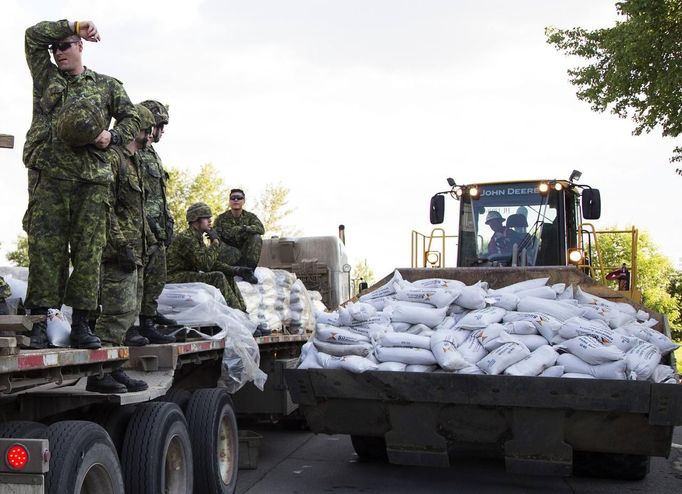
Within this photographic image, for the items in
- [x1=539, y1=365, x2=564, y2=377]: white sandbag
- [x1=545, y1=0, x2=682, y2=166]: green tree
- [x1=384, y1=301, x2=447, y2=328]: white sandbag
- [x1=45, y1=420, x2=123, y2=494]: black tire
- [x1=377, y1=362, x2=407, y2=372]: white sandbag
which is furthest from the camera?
[x1=545, y1=0, x2=682, y2=166]: green tree

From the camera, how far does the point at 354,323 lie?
6.09 metres

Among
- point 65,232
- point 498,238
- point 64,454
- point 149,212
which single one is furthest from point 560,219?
point 64,454

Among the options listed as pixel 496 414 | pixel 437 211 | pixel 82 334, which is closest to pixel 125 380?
pixel 82 334

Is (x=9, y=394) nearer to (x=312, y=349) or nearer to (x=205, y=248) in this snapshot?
(x=312, y=349)

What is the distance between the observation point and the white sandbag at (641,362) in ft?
16.6

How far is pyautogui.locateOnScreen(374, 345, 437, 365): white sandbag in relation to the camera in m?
5.44

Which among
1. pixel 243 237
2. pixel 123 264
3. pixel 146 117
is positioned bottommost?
pixel 123 264

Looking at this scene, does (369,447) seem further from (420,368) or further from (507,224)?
(507,224)

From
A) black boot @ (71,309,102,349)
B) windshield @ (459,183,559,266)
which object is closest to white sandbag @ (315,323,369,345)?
black boot @ (71,309,102,349)

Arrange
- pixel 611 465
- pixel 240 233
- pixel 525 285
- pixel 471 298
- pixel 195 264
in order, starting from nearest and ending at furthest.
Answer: pixel 471 298, pixel 611 465, pixel 525 285, pixel 195 264, pixel 240 233

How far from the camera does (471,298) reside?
20.3ft

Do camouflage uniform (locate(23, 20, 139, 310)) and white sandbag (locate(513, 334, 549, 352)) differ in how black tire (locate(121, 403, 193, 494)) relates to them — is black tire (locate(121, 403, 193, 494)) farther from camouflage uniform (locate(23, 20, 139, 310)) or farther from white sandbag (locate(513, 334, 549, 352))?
white sandbag (locate(513, 334, 549, 352))

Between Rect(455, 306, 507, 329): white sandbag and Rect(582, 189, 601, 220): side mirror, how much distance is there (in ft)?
9.65

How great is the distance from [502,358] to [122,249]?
2.51 m
